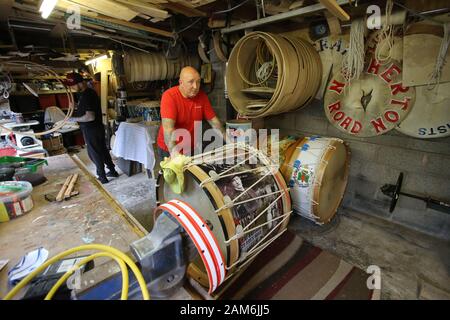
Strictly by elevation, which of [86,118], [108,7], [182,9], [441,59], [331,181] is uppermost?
[182,9]

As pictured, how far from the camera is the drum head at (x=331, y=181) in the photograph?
184 centimetres

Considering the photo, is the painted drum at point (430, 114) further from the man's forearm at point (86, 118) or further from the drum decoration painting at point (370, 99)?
the man's forearm at point (86, 118)

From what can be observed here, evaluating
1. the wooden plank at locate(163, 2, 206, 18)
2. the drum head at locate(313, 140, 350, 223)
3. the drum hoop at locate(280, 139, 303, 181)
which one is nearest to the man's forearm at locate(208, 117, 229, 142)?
the drum hoop at locate(280, 139, 303, 181)

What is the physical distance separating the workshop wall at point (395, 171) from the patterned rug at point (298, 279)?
90 centimetres

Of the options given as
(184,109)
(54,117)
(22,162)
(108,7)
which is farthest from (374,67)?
(54,117)

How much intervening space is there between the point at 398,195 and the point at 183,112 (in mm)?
2142

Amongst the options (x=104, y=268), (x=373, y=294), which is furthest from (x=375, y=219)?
(x=104, y=268)

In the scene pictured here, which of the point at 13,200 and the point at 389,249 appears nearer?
the point at 13,200

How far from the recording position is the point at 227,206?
112 cm

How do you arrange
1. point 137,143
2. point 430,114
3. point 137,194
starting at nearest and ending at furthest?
point 430,114
point 137,194
point 137,143

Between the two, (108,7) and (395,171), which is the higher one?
(108,7)

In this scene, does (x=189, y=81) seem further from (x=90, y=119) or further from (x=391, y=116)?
(x=90, y=119)

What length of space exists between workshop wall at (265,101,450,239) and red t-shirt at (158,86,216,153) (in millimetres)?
1148

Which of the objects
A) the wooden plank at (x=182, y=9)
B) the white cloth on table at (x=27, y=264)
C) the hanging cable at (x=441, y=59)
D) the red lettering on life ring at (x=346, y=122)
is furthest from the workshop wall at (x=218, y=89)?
the white cloth on table at (x=27, y=264)
